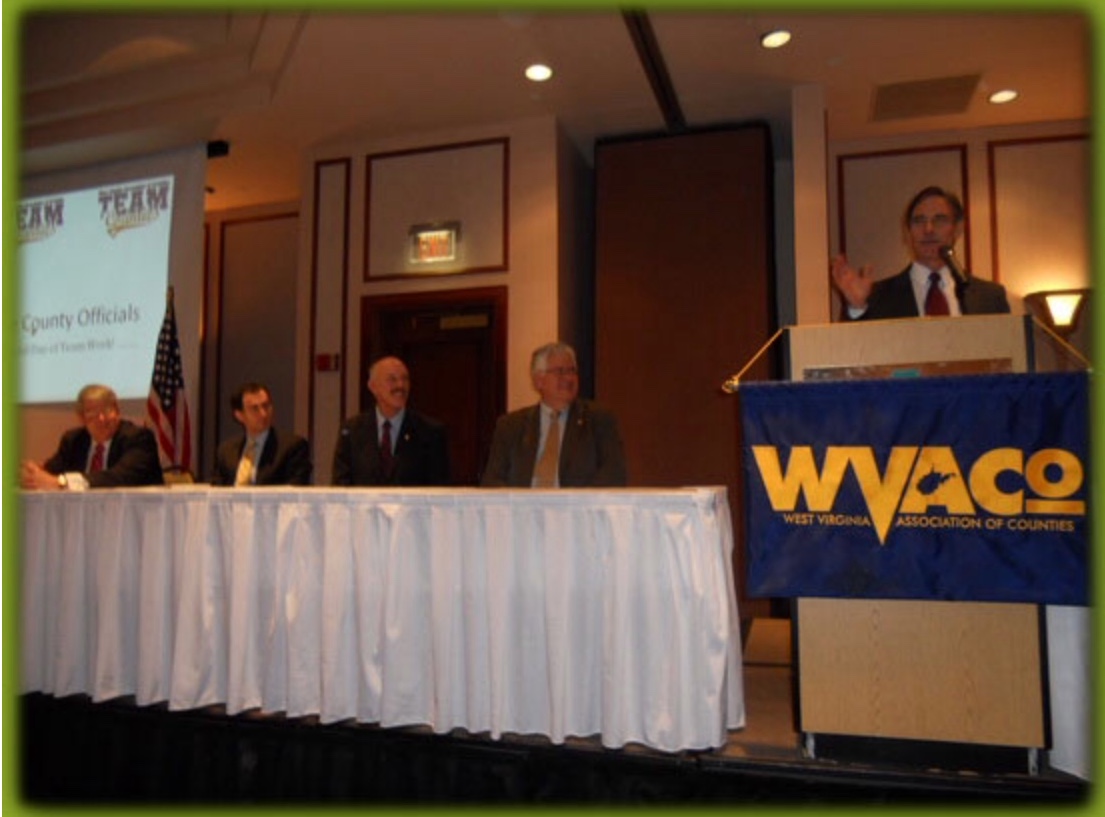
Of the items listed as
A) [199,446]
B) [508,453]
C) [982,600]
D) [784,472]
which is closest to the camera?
[982,600]

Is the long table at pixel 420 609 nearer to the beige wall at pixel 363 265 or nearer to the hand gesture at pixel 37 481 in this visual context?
the hand gesture at pixel 37 481

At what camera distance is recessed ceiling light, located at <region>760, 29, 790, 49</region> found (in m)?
3.88

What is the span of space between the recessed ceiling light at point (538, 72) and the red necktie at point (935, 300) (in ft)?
9.35

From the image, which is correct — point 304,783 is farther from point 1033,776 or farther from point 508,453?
point 1033,776

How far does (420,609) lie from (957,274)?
5.99 ft

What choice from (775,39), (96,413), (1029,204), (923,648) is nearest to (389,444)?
(96,413)

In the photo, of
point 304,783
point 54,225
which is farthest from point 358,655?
point 54,225

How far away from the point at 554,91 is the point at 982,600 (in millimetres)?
3907

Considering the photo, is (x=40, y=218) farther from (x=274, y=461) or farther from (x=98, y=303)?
(x=274, y=461)

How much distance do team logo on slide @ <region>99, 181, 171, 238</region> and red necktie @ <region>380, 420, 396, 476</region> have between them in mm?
3170

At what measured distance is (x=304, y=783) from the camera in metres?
2.03


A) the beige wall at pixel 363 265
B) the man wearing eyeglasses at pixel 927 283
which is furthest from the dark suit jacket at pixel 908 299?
the beige wall at pixel 363 265

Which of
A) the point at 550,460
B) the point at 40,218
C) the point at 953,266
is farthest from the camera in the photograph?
the point at 40,218

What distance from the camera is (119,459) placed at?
10.8 feet
